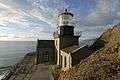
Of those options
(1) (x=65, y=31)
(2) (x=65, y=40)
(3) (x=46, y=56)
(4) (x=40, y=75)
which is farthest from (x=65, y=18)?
(3) (x=46, y=56)

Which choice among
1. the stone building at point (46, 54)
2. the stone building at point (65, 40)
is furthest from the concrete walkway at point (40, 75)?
the stone building at point (46, 54)

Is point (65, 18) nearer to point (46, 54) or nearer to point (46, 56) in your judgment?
point (46, 54)

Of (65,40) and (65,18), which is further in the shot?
(65,40)

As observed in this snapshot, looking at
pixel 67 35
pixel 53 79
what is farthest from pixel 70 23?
pixel 53 79

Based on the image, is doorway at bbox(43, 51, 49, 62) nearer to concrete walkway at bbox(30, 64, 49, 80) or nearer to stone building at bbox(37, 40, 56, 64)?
stone building at bbox(37, 40, 56, 64)

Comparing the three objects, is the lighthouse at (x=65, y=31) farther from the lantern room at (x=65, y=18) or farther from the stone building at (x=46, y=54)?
the stone building at (x=46, y=54)

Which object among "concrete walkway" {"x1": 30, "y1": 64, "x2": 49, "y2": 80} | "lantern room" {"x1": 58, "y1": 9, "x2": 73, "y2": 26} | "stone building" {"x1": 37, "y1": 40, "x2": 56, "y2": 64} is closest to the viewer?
"concrete walkway" {"x1": 30, "y1": 64, "x2": 49, "y2": 80}

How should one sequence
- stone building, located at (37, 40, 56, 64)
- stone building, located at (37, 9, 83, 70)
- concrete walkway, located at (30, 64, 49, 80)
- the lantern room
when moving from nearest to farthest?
concrete walkway, located at (30, 64, 49, 80) < stone building, located at (37, 9, 83, 70) < the lantern room < stone building, located at (37, 40, 56, 64)

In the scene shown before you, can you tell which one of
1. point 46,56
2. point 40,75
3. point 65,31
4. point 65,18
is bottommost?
point 40,75

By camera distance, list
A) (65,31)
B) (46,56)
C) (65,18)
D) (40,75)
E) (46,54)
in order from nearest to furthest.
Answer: (40,75) < (65,18) < (65,31) < (46,56) < (46,54)

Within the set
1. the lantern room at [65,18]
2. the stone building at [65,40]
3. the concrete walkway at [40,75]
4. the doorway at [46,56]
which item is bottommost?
the concrete walkway at [40,75]

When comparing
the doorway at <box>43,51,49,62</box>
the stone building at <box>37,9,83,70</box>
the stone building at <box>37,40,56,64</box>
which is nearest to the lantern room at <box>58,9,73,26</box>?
the stone building at <box>37,9,83,70</box>

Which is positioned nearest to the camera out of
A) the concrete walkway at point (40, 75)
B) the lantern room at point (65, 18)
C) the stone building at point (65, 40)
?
the concrete walkway at point (40, 75)

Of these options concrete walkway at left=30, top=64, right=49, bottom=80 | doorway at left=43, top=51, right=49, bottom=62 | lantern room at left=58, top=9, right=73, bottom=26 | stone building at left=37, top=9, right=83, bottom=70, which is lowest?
concrete walkway at left=30, top=64, right=49, bottom=80
